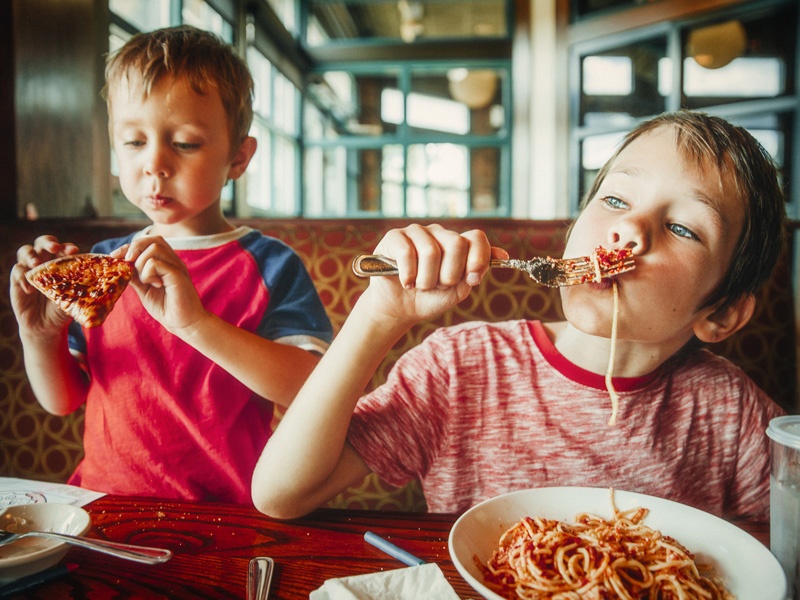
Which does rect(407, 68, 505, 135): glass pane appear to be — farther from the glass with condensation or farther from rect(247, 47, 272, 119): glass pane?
the glass with condensation

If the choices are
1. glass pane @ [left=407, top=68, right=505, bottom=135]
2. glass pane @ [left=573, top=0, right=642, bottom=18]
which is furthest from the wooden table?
glass pane @ [left=407, top=68, right=505, bottom=135]

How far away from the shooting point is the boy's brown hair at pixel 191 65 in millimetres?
785

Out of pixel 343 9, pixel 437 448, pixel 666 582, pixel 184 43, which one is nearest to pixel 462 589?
pixel 666 582

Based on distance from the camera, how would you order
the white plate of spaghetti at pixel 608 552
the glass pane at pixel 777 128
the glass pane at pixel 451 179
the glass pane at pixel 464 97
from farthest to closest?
the glass pane at pixel 464 97 < the glass pane at pixel 451 179 < the glass pane at pixel 777 128 < the white plate of spaghetti at pixel 608 552

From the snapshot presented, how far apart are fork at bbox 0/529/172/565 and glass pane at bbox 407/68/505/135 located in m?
3.93

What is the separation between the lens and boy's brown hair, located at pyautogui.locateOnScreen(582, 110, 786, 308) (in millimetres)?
703

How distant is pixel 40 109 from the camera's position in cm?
96

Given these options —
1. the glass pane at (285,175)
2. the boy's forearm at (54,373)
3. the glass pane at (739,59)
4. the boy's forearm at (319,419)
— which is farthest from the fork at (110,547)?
the glass pane at (739,59)

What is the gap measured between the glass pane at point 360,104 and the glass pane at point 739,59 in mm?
2350

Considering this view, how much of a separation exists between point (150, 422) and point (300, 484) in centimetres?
31

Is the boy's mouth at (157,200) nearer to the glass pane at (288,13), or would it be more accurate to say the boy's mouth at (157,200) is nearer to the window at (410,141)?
the glass pane at (288,13)

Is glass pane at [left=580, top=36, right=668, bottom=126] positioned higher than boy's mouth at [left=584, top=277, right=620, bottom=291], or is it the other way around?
glass pane at [left=580, top=36, right=668, bottom=126]

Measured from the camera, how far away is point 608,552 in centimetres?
51

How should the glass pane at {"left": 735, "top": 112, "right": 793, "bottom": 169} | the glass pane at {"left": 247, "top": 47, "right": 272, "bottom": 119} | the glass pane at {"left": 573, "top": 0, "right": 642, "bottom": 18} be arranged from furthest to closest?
the glass pane at {"left": 573, "top": 0, "right": 642, "bottom": 18}
the glass pane at {"left": 247, "top": 47, "right": 272, "bottom": 119}
the glass pane at {"left": 735, "top": 112, "right": 793, "bottom": 169}
